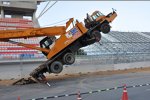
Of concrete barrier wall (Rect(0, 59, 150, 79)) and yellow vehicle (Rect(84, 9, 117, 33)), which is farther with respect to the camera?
concrete barrier wall (Rect(0, 59, 150, 79))

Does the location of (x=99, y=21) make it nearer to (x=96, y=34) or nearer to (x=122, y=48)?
(x=96, y=34)

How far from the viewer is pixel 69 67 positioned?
2766cm

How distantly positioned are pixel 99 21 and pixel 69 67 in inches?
321

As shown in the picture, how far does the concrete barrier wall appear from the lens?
80.4ft

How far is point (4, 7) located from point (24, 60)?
2393 cm

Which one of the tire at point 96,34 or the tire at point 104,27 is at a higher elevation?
the tire at point 104,27

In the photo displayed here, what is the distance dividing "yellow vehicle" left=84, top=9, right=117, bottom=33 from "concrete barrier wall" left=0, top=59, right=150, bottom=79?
742cm

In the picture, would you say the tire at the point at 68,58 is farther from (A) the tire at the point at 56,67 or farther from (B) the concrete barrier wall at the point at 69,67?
(B) the concrete barrier wall at the point at 69,67

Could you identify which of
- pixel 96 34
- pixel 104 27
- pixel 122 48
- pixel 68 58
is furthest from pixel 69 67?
pixel 122 48

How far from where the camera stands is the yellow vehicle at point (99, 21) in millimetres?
20594

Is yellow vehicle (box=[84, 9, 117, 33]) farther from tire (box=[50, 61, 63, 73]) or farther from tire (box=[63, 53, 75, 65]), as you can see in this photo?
tire (box=[50, 61, 63, 73])

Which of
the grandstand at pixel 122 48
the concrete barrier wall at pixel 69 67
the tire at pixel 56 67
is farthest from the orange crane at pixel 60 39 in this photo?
the concrete barrier wall at pixel 69 67

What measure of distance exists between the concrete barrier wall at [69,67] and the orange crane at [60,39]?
4.81m

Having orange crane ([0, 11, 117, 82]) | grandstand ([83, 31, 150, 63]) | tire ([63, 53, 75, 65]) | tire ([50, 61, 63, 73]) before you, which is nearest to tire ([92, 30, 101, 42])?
orange crane ([0, 11, 117, 82])
